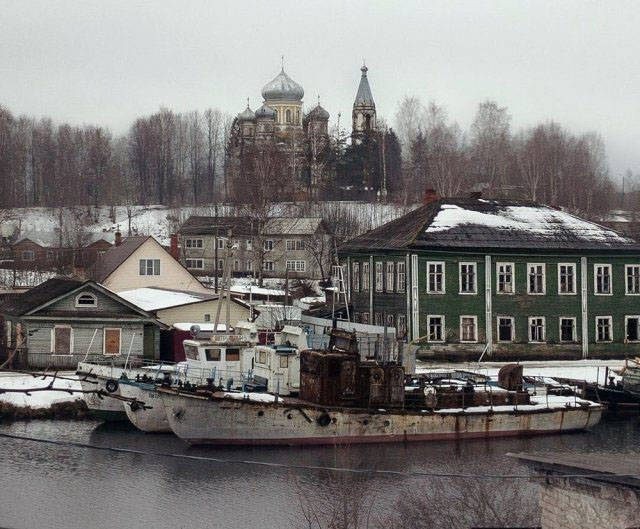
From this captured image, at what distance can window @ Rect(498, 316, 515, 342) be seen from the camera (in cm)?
5075

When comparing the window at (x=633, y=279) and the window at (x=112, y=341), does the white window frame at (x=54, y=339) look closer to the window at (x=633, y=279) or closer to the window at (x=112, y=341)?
the window at (x=112, y=341)

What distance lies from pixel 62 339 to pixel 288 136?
6596cm

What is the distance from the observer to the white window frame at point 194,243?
279ft

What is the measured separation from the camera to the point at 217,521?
89.7ft

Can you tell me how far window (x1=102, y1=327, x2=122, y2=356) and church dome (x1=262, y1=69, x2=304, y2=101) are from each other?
2786 inches

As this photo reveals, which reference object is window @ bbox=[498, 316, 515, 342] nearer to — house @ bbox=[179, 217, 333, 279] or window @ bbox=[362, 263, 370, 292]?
window @ bbox=[362, 263, 370, 292]

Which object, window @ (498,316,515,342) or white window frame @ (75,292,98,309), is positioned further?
window @ (498,316,515,342)

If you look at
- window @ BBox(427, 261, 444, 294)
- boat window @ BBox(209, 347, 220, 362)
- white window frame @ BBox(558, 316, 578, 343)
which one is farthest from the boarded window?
white window frame @ BBox(558, 316, 578, 343)

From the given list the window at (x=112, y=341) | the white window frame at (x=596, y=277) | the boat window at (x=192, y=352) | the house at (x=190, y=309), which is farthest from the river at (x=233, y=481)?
the white window frame at (x=596, y=277)

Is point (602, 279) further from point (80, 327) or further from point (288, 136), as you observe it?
point (288, 136)

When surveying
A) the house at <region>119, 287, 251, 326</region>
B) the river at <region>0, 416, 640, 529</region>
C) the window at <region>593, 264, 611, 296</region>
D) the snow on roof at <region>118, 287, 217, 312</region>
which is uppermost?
the window at <region>593, 264, 611, 296</region>

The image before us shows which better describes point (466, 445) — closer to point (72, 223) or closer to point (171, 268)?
point (171, 268)

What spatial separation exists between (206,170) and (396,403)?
3440 inches

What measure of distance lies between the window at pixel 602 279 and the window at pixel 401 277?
8.64 meters
